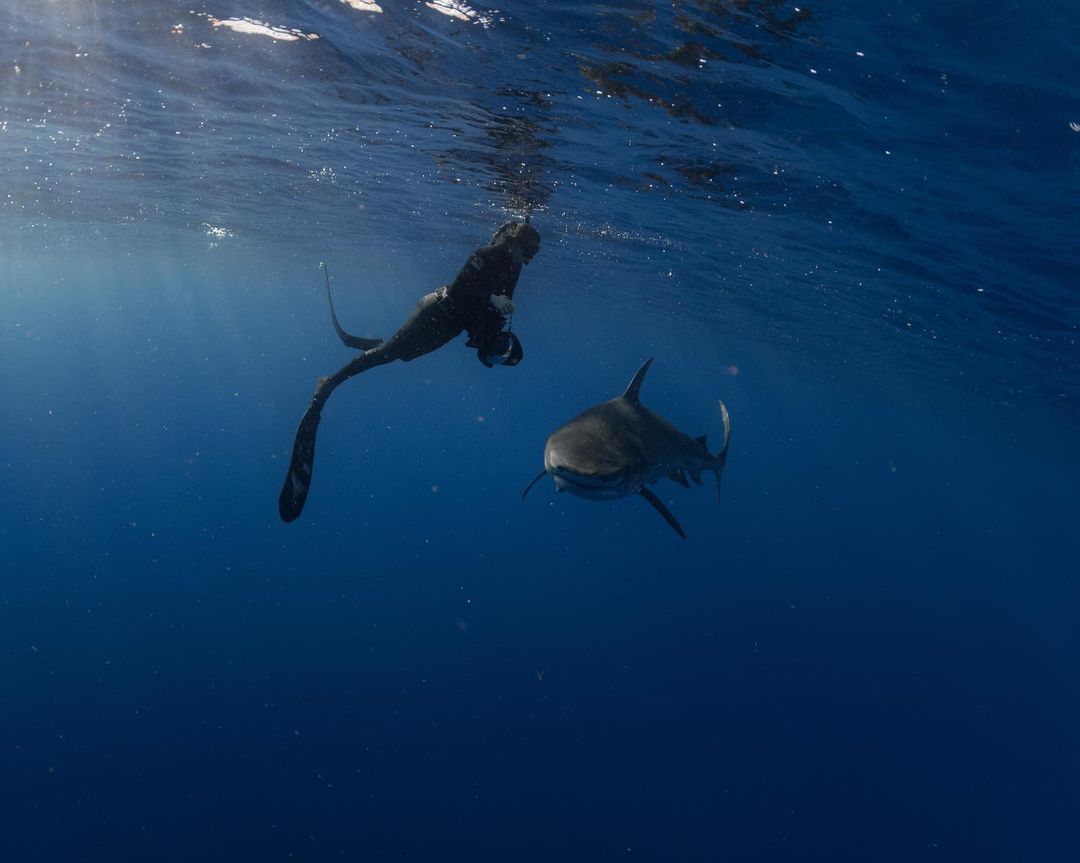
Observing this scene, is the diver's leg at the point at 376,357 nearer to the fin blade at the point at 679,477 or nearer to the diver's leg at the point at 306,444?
the diver's leg at the point at 306,444

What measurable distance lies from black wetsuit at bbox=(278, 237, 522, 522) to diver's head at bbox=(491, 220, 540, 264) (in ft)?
0.26

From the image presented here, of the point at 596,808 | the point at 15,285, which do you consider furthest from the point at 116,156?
the point at 15,285

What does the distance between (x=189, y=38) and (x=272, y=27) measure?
1.87m

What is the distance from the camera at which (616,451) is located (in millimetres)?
→ 5984

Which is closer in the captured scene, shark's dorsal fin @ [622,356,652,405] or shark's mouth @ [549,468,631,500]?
shark's mouth @ [549,468,631,500]

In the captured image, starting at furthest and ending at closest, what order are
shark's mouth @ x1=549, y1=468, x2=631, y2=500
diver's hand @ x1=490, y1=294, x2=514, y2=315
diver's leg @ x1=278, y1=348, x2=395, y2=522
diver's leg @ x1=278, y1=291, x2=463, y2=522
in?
diver's leg @ x1=278, y1=348, x2=395, y2=522 < diver's leg @ x1=278, y1=291, x2=463, y2=522 < diver's hand @ x1=490, y1=294, x2=514, y2=315 < shark's mouth @ x1=549, y1=468, x2=631, y2=500

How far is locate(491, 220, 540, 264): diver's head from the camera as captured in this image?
673 cm

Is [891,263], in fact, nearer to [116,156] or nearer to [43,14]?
[43,14]

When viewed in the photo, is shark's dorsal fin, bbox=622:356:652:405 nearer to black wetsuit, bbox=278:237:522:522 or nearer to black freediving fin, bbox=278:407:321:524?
black wetsuit, bbox=278:237:522:522

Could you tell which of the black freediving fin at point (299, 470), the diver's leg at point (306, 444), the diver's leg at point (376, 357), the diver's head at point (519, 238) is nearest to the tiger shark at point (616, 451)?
the diver's leg at point (376, 357)

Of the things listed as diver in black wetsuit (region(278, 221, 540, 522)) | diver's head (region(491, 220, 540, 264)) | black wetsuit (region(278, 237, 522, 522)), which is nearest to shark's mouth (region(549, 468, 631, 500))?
diver in black wetsuit (region(278, 221, 540, 522))

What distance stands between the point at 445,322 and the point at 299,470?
2572 mm

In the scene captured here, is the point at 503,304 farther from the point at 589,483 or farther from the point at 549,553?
the point at 549,553

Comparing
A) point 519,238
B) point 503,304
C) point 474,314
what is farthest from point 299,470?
point 519,238
